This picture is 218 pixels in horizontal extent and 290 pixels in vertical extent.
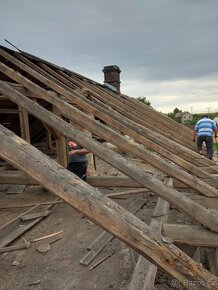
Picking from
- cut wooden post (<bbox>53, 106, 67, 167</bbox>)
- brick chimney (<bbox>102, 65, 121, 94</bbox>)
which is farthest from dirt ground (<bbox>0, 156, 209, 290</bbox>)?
brick chimney (<bbox>102, 65, 121, 94</bbox>)

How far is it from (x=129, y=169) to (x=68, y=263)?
1.27 meters

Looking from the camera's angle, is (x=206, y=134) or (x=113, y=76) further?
(x=113, y=76)

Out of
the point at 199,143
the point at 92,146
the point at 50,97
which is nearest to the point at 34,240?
the point at 92,146

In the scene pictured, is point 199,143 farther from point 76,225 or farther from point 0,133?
point 0,133

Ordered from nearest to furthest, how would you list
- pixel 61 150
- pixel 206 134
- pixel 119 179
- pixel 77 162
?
pixel 119 179 → pixel 77 162 → pixel 61 150 → pixel 206 134

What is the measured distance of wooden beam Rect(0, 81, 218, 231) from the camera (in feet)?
8.32

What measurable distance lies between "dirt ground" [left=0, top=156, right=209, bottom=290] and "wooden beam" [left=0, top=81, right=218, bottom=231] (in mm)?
748

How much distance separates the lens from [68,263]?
3.16m

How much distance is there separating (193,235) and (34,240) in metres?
2.12

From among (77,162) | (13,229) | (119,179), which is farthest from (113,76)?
(13,229)

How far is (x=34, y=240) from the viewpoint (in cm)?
373

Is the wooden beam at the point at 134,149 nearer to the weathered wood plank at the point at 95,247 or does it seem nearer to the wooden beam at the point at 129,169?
the wooden beam at the point at 129,169

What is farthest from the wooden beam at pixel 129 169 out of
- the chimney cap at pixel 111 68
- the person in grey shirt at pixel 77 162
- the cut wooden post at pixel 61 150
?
the chimney cap at pixel 111 68

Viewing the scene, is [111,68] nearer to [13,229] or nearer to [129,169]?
[13,229]
